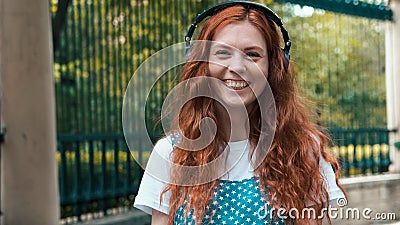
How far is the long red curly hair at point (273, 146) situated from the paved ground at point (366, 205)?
2814mm

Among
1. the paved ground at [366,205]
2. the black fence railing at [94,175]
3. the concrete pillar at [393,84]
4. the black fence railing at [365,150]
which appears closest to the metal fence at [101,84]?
the black fence railing at [94,175]

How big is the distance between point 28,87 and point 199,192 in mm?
3978

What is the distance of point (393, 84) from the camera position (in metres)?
10.1

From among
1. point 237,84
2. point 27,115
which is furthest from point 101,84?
point 237,84

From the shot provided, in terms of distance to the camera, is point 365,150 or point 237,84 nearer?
point 237,84

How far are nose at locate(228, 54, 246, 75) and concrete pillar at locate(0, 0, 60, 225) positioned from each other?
13.0 feet

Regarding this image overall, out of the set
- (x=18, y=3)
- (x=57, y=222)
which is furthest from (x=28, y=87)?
(x=57, y=222)

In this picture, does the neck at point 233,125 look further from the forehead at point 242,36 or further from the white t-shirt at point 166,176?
the forehead at point 242,36

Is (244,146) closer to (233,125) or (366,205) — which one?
(233,125)

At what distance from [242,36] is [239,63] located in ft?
0.24

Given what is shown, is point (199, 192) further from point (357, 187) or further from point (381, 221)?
point (357, 187)

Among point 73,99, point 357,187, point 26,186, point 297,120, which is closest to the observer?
point 297,120

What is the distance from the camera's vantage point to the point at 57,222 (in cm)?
553

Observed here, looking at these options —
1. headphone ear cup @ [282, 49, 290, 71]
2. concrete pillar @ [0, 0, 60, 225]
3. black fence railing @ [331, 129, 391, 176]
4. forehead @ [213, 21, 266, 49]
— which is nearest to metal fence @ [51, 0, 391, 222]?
concrete pillar @ [0, 0, 60, 225]
